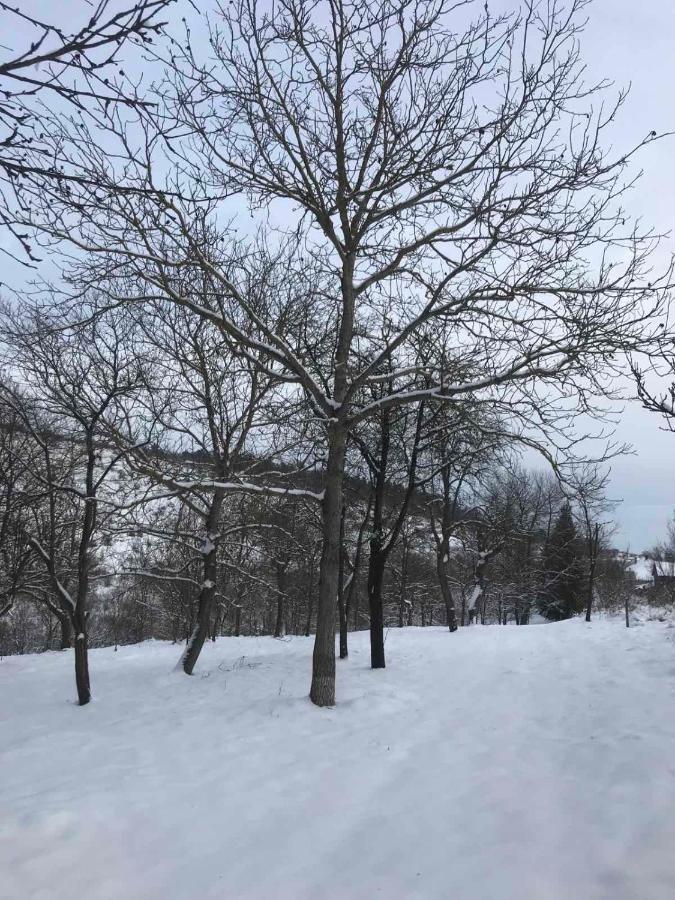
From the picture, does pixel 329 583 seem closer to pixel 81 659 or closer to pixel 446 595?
pixel 81 659

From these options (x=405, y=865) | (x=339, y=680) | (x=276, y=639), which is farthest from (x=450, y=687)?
(x=276, y=639)

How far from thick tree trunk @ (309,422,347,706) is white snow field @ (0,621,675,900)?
29 cm

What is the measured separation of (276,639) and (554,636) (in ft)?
28.0

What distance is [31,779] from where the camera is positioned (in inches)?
192

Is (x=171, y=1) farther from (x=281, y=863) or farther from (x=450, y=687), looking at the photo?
(x=450, y=687)

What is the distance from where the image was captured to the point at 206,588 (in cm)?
1073

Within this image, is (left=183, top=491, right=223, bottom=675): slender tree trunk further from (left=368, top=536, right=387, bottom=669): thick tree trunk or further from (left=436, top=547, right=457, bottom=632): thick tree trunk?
(left=436, top=547, right=457, bottom=632): thick tree trunk

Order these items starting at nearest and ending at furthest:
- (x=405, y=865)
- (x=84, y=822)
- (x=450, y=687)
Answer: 1. (x=405, y=865)
2. (x=84, y=822)
3. (x=450, y=687)

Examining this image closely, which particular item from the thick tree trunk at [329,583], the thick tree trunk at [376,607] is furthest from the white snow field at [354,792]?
the thick tree trunk at [376,607]

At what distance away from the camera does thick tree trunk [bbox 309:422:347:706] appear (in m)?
6.96

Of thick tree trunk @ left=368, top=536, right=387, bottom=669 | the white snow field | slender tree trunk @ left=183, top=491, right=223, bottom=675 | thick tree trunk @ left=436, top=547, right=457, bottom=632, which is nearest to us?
the white snow field

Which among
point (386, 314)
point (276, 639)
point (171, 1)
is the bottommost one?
point (276, 639)

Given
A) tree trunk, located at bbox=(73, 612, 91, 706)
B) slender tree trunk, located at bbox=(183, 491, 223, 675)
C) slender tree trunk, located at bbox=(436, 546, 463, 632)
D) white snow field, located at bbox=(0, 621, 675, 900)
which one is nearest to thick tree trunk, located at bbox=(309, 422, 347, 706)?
white snow field, located at bbox=(0, 621, 675, 900)

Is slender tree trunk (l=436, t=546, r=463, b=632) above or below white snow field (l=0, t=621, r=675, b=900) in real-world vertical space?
above
